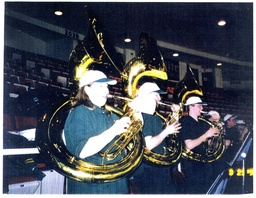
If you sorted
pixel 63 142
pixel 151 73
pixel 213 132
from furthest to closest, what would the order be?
pixel 213 132, pixel 151 73, pixel 63 142

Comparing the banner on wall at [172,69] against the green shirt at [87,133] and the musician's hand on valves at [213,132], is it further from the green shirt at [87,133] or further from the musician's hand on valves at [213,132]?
the green shirt at [87,133]

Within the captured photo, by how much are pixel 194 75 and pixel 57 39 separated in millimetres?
1902

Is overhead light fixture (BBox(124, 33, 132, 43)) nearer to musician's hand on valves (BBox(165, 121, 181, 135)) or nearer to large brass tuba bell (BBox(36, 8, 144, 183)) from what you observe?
large brass tuba bell (BBox(36, 8, 144, 183))

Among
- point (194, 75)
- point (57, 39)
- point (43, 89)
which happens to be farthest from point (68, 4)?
point (194, 75)

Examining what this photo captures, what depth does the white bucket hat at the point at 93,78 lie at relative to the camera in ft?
10.8

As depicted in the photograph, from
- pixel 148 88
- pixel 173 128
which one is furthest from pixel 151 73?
pixel 173 128

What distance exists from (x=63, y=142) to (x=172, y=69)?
175cm

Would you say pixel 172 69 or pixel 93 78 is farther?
pixel 172 69

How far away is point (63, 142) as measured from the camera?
312 cm

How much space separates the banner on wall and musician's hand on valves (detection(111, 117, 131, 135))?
2.94 ft

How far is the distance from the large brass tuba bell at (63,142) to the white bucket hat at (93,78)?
47 millimetres

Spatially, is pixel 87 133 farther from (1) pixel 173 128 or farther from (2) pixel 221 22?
(2) pixel 221 22

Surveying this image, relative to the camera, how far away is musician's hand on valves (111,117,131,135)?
3320 mm

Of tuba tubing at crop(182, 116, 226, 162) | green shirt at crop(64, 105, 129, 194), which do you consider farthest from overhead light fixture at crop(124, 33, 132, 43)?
tuba tubing at crop(182, 116, 226, 162)
